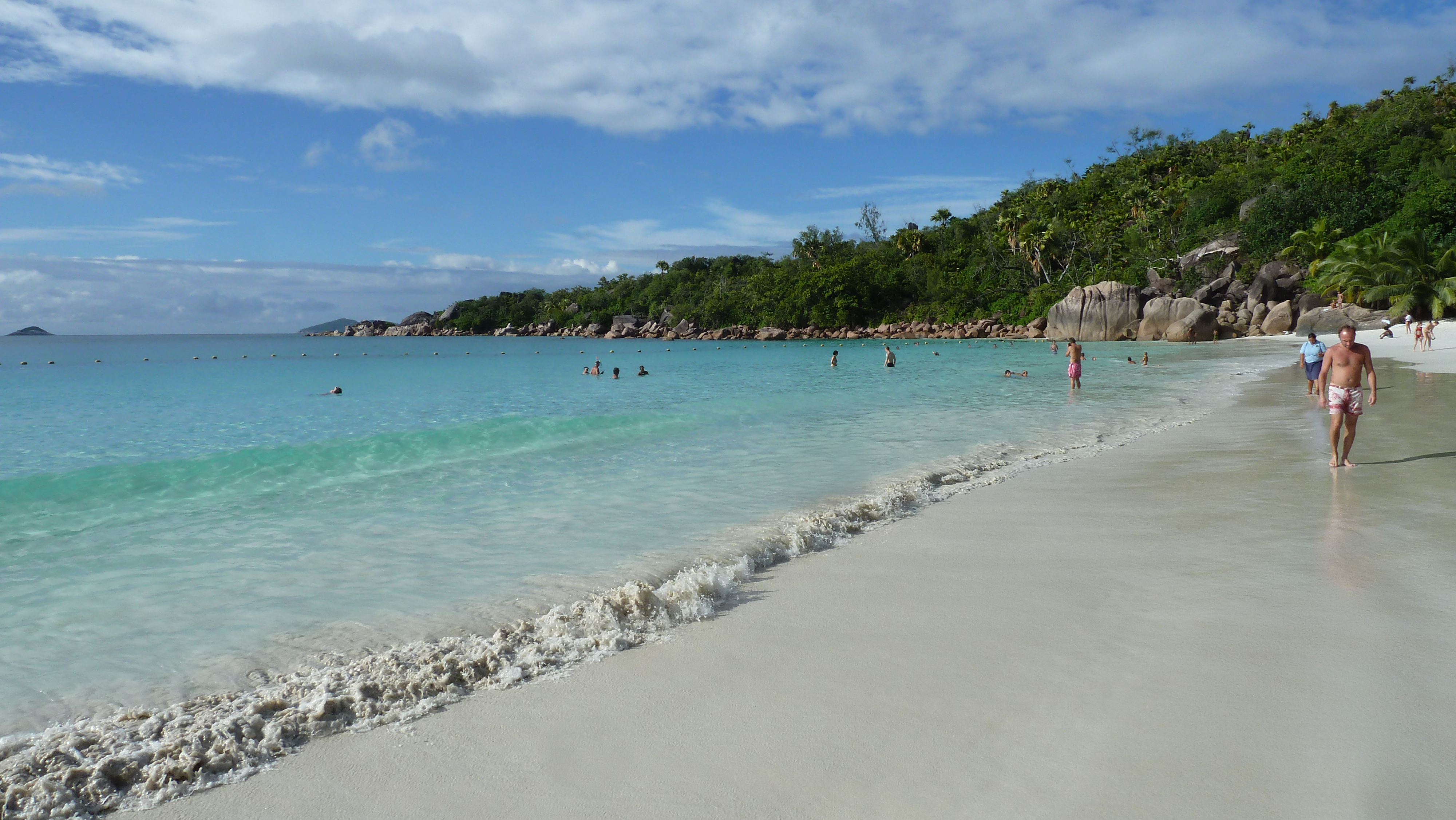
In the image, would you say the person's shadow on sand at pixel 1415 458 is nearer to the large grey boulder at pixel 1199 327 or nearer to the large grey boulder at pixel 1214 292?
the large grey boulder at pixel 1199 327

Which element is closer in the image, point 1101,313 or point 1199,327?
point 1199,327

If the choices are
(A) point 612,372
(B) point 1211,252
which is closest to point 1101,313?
(B) point 1211,252

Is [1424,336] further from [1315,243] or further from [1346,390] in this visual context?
[1346,390]

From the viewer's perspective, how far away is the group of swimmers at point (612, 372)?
108ft

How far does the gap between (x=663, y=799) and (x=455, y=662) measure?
1.72 metres

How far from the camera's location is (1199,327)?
46.1 m

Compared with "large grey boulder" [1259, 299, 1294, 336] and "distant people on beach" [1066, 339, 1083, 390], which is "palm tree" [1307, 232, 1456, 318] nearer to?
"large grey boulder" [1259, 299, 1294, 336]

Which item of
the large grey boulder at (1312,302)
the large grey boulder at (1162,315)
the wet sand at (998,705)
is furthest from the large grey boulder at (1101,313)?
the wet sand at (998,705)

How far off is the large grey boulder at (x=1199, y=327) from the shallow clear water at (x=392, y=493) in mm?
20421

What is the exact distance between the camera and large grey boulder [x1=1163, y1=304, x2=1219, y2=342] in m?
46.0

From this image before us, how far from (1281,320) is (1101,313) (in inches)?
378

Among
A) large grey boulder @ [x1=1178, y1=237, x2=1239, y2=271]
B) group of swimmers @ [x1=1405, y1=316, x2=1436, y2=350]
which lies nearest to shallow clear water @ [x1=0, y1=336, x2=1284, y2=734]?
group of swimmers @ [x1=1405, y1=316, x2=1436, y2=350]

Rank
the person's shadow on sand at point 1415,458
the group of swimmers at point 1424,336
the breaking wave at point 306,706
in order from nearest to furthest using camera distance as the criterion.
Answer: the breaking wave at point 306,706, the person's shadow on sand at point 1415,458, the group of swimmers at point 1424,336

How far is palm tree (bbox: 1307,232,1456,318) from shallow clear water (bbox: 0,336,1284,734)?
16.9 metres
